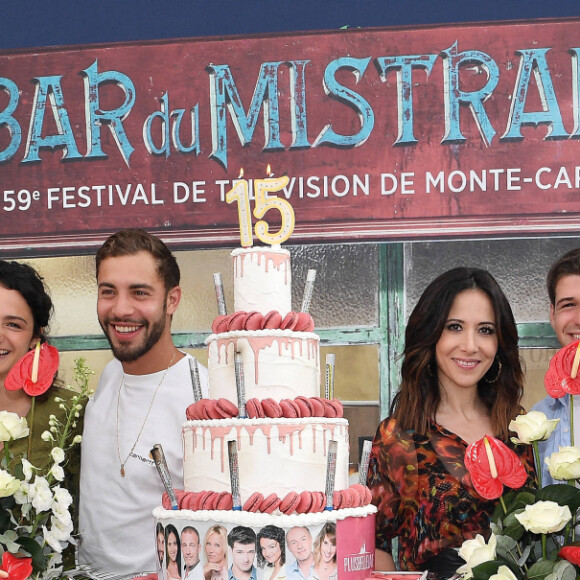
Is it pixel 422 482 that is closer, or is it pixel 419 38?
pixel 422 482

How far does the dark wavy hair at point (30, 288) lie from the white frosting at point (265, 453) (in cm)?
115

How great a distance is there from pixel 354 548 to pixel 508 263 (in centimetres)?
183

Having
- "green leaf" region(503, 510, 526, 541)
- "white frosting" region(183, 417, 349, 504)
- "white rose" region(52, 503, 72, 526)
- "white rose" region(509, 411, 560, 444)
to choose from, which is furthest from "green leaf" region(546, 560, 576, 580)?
"white rose" region(52, 503, 72, 526)

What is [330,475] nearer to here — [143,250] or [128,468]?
[128,468]

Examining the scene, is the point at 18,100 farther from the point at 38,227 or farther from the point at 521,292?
the point at 521,292

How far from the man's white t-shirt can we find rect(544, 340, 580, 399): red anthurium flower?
132cm

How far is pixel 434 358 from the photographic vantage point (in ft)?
10.3

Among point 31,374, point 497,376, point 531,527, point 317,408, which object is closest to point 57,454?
point 31,374

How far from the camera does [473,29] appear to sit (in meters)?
3.96

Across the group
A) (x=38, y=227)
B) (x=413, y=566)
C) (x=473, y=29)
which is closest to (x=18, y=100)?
(x=38, y=227)

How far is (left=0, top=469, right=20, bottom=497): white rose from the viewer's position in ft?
7.91

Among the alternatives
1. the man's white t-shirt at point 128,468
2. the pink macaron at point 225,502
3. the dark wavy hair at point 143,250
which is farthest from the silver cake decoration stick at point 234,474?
the dark wavy hair at point 143,250

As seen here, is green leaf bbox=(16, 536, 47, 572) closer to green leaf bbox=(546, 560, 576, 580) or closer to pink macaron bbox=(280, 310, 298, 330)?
pink macaron bbox=(280, 310, 298, 330)

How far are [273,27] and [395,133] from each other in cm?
67
